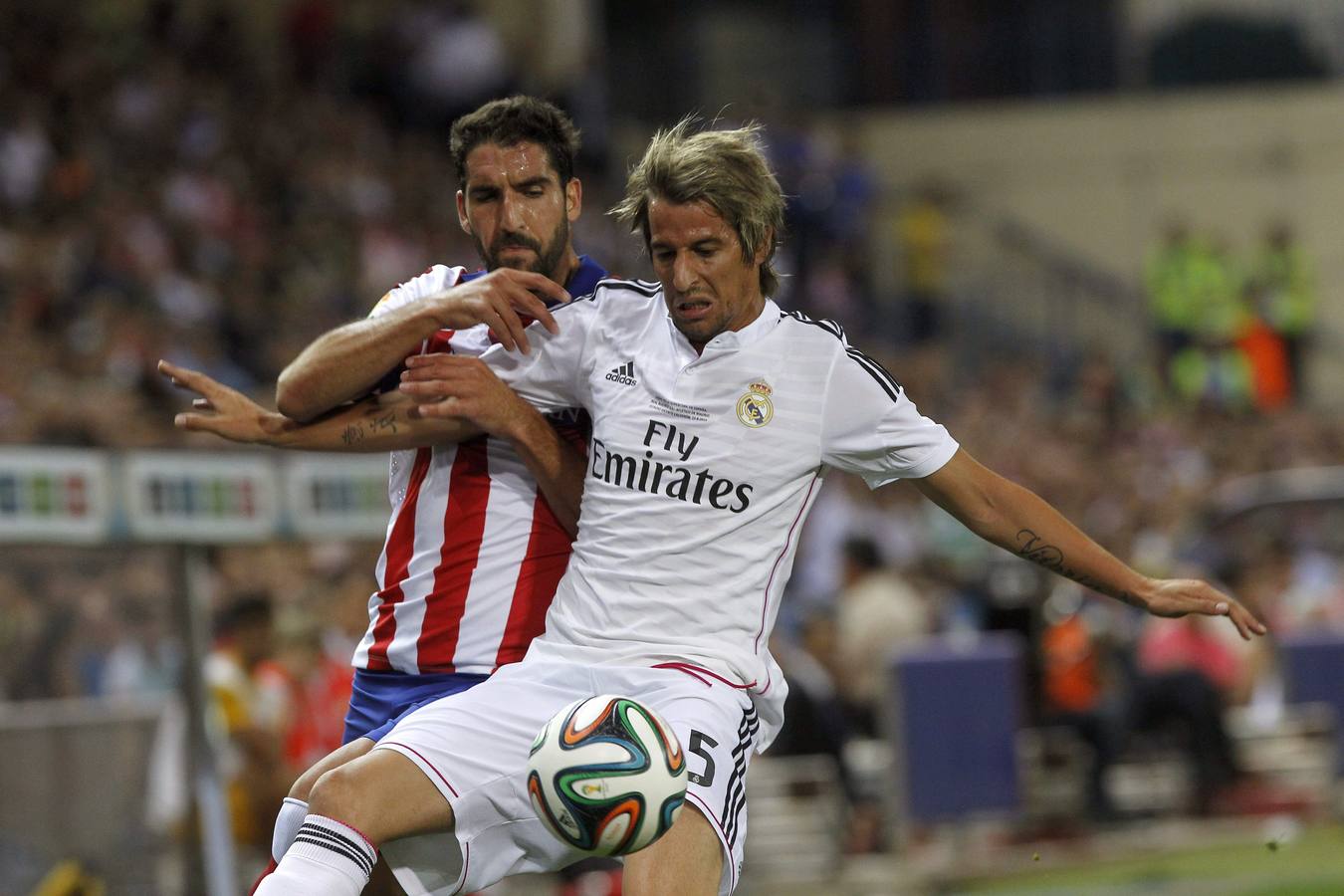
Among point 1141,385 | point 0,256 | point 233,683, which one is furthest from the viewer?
point 1141,385

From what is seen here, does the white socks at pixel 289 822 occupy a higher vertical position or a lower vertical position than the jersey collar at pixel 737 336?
lower

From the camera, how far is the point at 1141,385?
21.8 metres

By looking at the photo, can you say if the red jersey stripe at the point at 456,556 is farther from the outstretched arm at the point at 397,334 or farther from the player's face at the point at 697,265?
the player's face at the point at 697,265

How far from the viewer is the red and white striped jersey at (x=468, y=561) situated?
5043 mm

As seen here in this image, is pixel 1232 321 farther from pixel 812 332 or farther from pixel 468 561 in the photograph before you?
pixel 468 561

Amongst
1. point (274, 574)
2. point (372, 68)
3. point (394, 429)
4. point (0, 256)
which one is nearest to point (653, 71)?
point (372, 68)

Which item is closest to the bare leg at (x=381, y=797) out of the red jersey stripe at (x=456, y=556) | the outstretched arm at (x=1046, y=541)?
the red jersey stripe at (x=456, y=556)

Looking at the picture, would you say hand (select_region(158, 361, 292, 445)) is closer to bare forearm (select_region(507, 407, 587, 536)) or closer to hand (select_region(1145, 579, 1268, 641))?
bare forearm (select_region(507, 407, 587, 536))

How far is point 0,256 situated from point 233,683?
4422 millimetres

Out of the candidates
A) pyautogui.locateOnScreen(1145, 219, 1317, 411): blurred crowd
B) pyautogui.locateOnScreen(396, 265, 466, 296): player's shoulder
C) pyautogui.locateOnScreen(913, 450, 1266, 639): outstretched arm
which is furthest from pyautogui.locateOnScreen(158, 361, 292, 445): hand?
pyautogui.locateOnScreen(1145, 219, 1317, 411): blurred crowd

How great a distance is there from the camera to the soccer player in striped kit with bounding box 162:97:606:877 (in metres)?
4.94

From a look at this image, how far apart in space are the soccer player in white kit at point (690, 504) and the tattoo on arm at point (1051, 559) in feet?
0.05

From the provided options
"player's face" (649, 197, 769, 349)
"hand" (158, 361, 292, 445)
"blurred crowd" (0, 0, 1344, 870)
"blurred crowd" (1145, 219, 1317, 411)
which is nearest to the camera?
"player's face" (649, 197, 769, 349)

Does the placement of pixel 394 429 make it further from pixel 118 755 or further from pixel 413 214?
pixel 413 214
